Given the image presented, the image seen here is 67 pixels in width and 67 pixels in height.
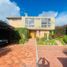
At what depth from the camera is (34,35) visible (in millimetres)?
55562

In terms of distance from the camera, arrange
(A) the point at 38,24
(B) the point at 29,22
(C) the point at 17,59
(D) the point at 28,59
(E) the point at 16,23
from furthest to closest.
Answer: (E) the point at 16,23
(A) the point at 38,24
(B) the point at 29,22
(D) the point at 28,59
(C) the point at 17,59

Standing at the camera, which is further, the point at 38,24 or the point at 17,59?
the point at 38,24

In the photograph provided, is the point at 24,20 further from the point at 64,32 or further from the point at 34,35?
the point at 64,32

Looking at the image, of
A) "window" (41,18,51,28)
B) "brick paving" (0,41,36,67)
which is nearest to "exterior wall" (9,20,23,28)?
"window" (41,18,51,28)

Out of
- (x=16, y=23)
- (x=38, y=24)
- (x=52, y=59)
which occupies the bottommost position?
(x=52, y=59)

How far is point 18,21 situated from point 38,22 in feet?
19.9

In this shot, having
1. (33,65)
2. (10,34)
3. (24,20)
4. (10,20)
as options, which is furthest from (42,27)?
(33,65)

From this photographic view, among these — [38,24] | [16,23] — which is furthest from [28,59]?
[16,23]

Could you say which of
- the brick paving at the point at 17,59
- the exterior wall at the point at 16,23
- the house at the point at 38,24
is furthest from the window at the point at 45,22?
the brick paving at the point at 17,59

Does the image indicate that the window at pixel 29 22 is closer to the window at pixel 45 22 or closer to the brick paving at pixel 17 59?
the window at pixel 45 22

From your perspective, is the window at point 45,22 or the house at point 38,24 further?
the window at point 45,22

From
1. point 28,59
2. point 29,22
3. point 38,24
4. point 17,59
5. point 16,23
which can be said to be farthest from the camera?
point 16,23

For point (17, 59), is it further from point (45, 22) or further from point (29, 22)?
point (45, 22)

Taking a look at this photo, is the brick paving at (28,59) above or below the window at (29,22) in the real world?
below
